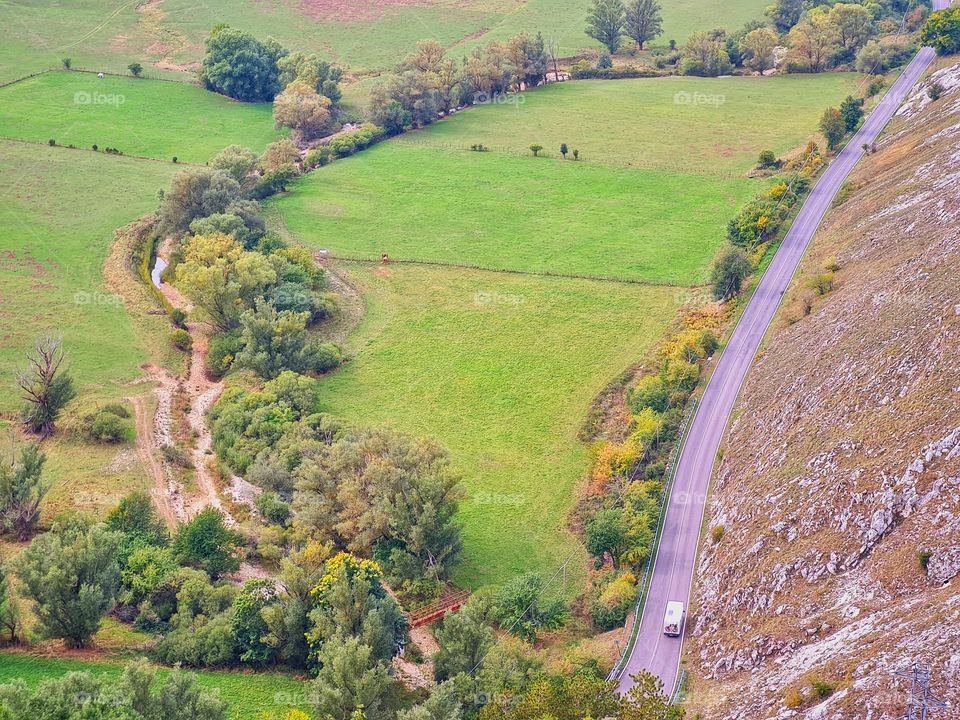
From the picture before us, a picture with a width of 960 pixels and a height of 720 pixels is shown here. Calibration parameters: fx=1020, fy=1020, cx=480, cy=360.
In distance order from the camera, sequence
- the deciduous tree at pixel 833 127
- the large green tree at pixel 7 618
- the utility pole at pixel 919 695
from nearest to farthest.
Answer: the utility pole at pixel 919 695 < the large green tree at pixel 7 618 < the deciduous tree at pixel 833 127

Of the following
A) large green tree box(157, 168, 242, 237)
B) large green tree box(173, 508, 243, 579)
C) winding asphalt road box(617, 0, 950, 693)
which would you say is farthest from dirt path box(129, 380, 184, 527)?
winding asphalt road box(617, 0, 950, 693)

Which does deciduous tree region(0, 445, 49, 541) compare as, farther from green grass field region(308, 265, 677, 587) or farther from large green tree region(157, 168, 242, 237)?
large green tree region(157, 168, 242, 237)

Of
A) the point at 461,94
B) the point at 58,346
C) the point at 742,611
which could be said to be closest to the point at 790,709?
the point at 742,611

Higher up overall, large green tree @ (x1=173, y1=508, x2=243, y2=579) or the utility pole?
the utility pole

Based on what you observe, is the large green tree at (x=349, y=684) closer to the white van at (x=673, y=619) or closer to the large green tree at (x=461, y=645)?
the large green tree at (x=461, y=645)

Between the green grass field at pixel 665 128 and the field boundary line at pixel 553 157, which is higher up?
the green grass field at pixel 665 128

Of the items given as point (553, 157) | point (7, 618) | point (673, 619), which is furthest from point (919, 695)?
point (553, 157)

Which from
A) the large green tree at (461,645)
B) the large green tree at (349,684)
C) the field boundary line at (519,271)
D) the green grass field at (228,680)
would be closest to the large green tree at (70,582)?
the green grass field at (228,680)
